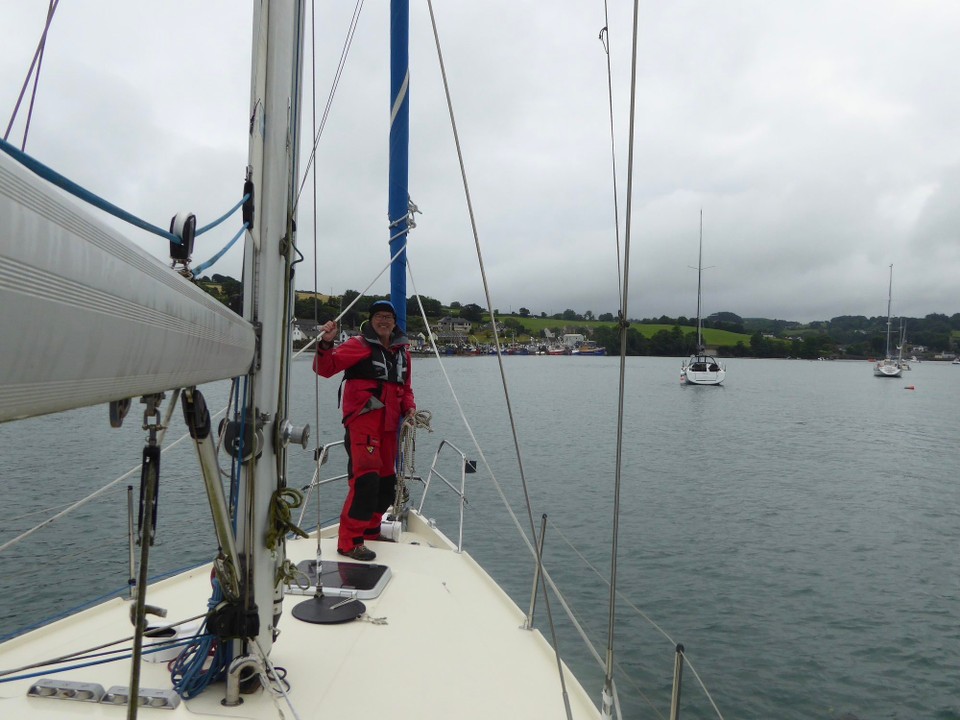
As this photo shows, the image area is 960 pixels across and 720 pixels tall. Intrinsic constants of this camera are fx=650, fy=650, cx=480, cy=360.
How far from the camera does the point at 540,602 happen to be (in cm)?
786

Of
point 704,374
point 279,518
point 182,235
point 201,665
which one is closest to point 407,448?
point 279,518

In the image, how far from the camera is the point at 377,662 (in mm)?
3117

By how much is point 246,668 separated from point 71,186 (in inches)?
86.3

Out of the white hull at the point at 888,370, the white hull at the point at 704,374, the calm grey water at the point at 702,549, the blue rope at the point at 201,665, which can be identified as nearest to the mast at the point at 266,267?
the blue rope at the point at 201,665

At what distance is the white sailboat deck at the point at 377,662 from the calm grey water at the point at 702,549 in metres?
1.46

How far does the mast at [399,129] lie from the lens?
5414 mm

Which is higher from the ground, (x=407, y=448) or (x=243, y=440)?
(x=243, y=440)

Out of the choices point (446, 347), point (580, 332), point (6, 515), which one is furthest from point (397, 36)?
point (580, 332)

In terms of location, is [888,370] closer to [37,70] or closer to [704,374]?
[704,374]

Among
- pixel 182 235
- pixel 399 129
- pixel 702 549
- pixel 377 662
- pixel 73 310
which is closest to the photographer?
pixel 73 310

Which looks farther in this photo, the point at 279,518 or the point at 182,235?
the point at 279,518

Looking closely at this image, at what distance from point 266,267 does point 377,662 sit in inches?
76.4

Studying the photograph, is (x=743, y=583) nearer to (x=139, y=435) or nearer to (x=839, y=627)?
(x=839, y=627)

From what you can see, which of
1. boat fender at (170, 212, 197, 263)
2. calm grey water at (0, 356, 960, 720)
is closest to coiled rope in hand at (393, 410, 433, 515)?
calm grey water at (0, 356, 960, 720)
